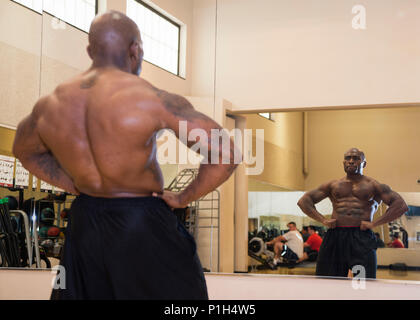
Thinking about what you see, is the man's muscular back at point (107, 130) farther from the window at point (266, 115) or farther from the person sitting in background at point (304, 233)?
the window at point (266, 115)

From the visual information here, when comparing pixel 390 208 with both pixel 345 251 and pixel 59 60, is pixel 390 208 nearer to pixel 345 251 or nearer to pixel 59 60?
pixel 345 251

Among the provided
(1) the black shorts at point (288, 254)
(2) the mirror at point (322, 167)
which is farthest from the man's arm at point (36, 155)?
(1) the black shorts at point (288, 254)

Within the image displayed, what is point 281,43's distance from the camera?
15.1 feet

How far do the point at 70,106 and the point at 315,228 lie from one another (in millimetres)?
2991

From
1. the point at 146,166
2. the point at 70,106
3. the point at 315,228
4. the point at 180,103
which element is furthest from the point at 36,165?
the point at 315,228

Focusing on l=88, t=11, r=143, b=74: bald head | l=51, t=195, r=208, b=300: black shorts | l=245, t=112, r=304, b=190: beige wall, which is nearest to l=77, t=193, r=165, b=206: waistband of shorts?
l=51, t=195, r=208, b=300: black shorts

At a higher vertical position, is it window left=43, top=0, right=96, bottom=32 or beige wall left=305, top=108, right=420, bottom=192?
window left=43, top=0, right=96, bottom=32

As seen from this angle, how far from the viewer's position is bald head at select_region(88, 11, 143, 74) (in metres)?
1.67

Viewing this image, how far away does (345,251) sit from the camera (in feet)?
13.4

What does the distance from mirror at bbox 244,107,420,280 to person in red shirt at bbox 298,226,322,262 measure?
0.02m

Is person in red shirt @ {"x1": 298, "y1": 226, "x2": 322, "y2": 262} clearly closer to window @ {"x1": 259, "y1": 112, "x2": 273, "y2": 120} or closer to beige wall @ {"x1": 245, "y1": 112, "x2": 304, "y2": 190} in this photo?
beige wall @ {"x1": 245, "y1": 112, "x2": 304, "y2": 190}

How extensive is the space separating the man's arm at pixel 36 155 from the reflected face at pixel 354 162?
2.94 m

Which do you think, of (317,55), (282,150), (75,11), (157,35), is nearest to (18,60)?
(75,11)
